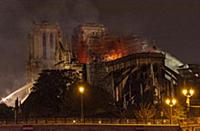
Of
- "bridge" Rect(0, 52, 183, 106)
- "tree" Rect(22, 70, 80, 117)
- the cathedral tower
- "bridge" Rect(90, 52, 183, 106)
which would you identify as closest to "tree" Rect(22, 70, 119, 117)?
"tree" Rect(22, 70, 80, 117)

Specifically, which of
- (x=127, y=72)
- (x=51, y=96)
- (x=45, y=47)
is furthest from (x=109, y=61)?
(x=45, y=47)

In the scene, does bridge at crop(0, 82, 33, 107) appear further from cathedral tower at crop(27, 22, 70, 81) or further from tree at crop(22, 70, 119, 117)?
tree at crop(22, 70, 119, 117)

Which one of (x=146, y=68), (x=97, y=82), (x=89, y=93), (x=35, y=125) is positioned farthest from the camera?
(x=97, y=82)

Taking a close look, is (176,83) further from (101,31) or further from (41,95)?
(101,31)

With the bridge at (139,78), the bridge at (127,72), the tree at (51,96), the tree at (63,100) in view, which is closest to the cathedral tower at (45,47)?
the bridge at (127,72)

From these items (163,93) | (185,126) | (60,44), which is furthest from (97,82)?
(185,126)

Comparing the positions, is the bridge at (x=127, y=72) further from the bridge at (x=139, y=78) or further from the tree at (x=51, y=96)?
the tree at (x=51, y=96)

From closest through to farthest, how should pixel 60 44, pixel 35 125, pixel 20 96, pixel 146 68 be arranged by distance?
pixel 35 125
pixel 146 68
pixel 20 96
pixel 60 44

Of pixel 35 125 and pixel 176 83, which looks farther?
pixel 176 83

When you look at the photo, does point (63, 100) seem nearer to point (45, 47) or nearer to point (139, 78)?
point (139, 78)

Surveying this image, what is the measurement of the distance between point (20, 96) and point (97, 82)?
2471cm

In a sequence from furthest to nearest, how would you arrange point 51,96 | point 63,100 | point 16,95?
point 16,95 → point 51,96 → point 63,100

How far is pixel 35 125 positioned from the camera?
2032 inches

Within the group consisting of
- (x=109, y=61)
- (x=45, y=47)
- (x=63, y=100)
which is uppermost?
(x=45, y=47)
